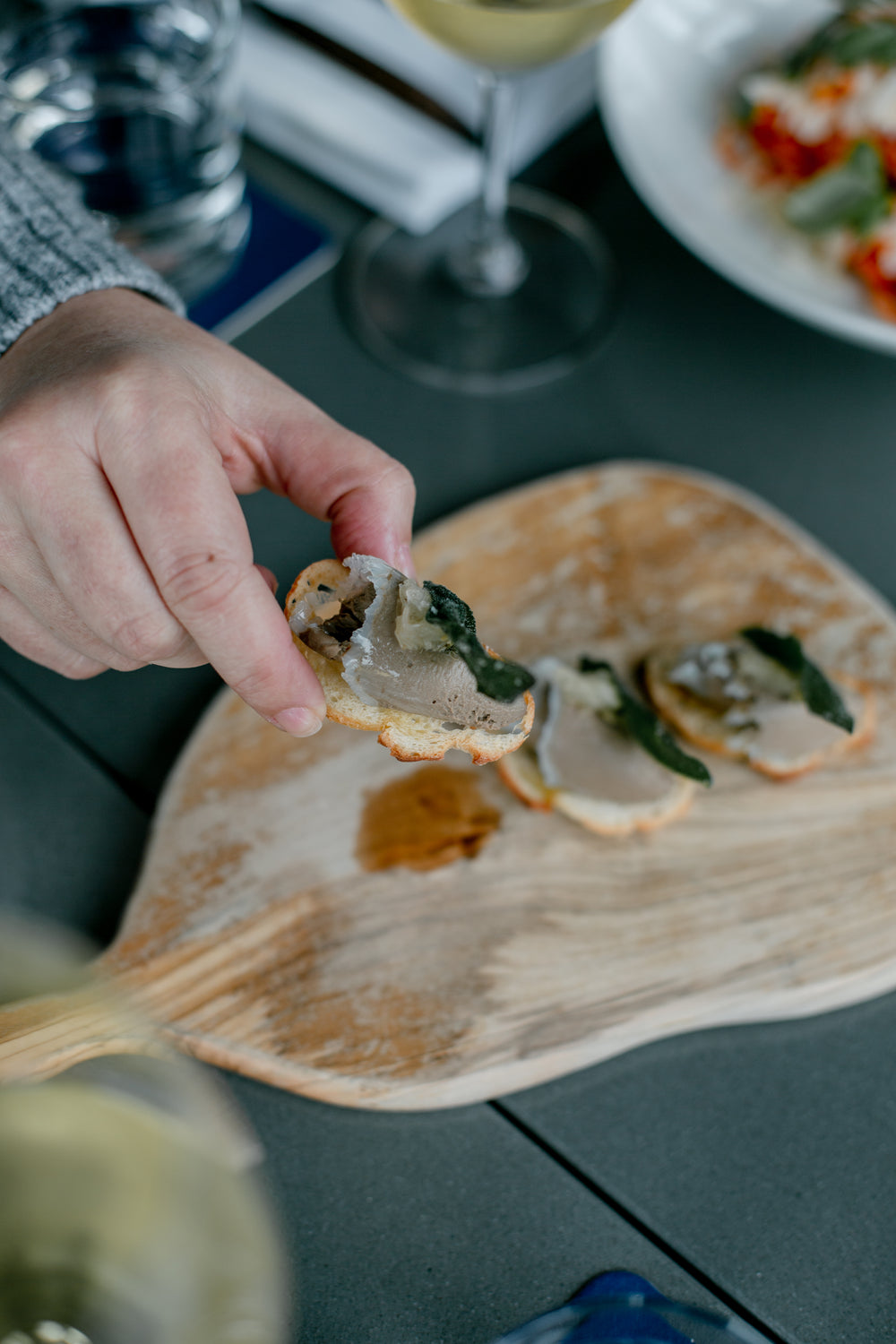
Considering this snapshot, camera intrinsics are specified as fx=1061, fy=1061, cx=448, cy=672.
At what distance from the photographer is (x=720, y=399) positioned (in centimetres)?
156

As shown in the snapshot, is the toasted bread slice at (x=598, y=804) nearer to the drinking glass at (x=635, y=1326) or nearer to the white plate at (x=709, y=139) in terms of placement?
the drinking glass at (x=635, y=1326)

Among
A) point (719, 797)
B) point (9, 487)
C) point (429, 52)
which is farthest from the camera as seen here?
point (429, 52)

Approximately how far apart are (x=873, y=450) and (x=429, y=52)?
93cm

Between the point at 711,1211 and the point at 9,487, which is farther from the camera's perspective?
the point at 711,1211

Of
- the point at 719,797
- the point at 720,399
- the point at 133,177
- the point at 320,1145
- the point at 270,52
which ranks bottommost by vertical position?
the point at 320,1145

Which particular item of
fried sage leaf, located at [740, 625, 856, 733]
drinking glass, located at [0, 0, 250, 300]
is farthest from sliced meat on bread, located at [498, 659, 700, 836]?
drinking glass, located at [0, 0, 250, 300]

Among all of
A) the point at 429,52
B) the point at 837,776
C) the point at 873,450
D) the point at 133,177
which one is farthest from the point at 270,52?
the point at 837,776

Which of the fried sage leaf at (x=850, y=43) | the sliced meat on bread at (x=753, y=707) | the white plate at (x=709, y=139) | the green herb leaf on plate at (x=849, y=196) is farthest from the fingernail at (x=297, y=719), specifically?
the fried sage leaf at (x=850, y=43)

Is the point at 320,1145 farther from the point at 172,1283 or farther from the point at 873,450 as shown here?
the point at 873,450

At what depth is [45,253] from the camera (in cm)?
102

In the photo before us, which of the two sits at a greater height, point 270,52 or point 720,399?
point 270,52

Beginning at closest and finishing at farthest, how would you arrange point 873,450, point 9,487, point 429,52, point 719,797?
point 9,487 < point 719,797 < point 873,450 < point 429,52

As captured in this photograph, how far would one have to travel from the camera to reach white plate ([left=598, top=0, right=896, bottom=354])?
139 cm

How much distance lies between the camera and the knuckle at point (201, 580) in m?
0.80
